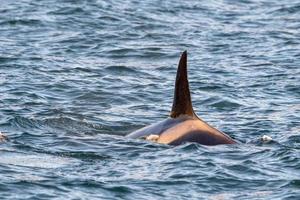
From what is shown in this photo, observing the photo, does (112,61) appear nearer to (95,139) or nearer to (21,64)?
(21,64)

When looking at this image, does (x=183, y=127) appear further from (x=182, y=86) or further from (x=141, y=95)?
(x=141, y=95)

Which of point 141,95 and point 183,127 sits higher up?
point 183,127

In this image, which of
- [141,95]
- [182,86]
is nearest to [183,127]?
[182,86]

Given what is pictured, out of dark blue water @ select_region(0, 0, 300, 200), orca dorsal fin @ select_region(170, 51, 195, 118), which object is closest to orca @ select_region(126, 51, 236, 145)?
orca dorsal fin @ select_region(170, 51, 195, 118)

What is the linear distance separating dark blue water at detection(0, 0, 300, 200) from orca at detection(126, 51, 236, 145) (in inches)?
8.8

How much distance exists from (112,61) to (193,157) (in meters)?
8.44

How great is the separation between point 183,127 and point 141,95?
4.43 m

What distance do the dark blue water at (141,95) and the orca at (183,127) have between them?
0.74 feet

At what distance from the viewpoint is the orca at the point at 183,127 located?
14.0 meters

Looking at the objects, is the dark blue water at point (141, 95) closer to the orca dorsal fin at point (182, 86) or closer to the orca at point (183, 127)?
the orca at point (183, 127)

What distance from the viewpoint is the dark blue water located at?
12.1m

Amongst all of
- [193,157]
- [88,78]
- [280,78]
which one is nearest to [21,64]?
[88,78]

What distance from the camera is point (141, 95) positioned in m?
18.5

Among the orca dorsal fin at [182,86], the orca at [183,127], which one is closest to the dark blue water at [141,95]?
the orca at [183,127]
